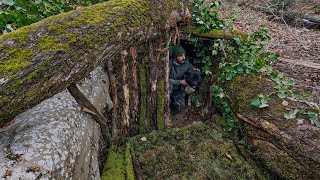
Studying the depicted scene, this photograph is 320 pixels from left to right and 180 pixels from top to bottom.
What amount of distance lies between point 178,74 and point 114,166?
2405 mm

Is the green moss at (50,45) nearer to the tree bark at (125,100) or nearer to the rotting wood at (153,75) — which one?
the tree bark at (125,100)

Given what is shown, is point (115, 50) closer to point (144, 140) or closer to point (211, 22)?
point (144, 140)

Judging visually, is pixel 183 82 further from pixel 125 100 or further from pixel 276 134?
pixel 276 134

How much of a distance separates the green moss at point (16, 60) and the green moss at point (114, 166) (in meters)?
1.89

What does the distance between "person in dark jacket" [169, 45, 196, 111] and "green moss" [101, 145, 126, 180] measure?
1.91 metres

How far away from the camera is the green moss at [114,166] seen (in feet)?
11.0

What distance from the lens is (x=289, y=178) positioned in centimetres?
343

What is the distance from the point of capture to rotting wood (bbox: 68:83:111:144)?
2817mm

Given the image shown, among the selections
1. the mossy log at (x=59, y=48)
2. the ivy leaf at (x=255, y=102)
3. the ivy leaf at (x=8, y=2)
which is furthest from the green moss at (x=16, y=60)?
the ivy leaf at (x=255, y=102)

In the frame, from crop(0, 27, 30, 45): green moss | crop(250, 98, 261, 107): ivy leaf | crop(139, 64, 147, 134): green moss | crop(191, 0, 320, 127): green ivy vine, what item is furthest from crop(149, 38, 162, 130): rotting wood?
crop(0, 27, 30, 45): green moss

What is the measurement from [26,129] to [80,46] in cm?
89

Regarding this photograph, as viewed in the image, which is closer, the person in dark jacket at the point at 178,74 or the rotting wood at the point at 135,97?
the rotting wood at the point at 135,97

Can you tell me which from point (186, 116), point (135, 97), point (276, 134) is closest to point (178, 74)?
point (186, 116)

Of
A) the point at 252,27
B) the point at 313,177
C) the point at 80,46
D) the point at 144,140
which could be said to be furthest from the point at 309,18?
the point at 80,46
